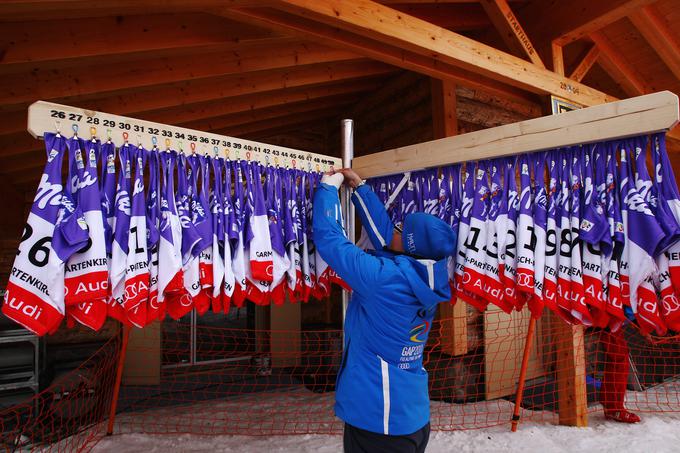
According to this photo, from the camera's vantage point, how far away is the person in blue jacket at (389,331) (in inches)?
65.1

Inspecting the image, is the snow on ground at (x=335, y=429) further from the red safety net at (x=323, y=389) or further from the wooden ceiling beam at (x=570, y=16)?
the wooden ceiling beam at (x=570, y=16)

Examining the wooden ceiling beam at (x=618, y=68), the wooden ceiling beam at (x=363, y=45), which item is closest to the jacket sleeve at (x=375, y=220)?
the wooden ceiling beam at (x=363, y=45)

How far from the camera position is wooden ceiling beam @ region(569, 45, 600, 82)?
14.6 feet

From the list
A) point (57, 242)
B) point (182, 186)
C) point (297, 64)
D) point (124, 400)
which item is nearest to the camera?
point (57, 242)

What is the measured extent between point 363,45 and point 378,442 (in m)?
2.64

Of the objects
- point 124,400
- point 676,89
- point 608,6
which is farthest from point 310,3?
point 676,89

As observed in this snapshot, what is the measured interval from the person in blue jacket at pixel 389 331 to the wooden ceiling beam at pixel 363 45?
1.62 metres

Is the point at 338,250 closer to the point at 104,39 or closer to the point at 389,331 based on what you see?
the point at 389,331

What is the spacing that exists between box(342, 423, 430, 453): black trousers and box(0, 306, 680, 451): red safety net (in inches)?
72.9

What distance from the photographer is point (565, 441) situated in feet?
11.9

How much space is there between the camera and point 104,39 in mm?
2859

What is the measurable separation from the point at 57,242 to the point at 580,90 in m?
4.40

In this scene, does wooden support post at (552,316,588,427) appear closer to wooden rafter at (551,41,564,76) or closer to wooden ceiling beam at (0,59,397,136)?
wooden rafter at (551,41,564,76)

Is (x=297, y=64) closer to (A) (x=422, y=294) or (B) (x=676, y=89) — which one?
(A) (x=422, y=294)
